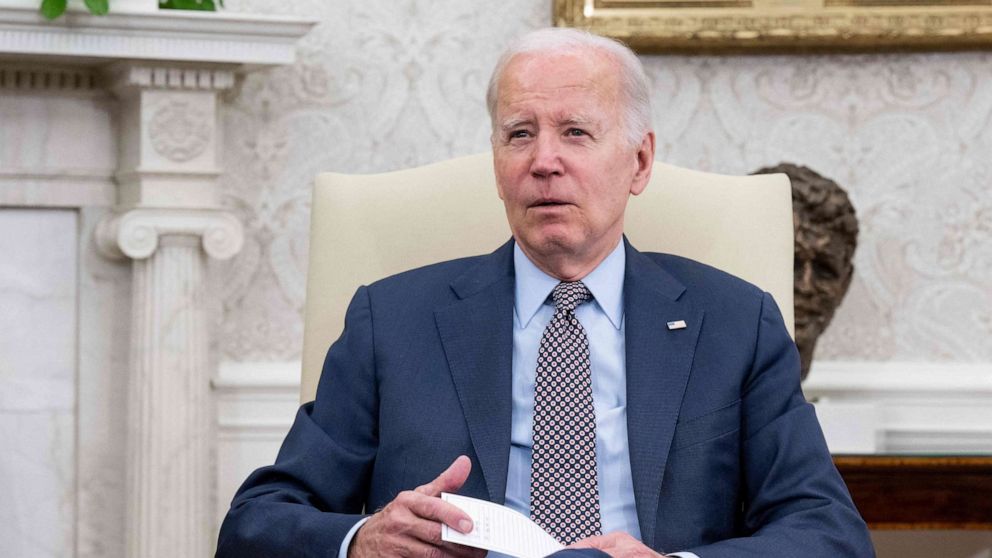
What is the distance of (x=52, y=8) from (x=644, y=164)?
136 cm

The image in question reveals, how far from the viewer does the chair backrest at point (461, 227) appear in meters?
2.08

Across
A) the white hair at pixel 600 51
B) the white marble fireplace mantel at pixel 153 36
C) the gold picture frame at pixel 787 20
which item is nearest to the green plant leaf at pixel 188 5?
the white marble fireplace mantel at pixel 153 36

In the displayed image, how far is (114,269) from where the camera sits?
9.81 feet

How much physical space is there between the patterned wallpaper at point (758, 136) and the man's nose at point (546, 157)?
1.29m

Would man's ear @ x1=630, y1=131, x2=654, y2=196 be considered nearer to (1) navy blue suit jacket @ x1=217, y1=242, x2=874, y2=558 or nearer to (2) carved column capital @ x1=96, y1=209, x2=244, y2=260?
(1) navy blue suit jacket @ x1=217, y1=242, x2=874, y2=558

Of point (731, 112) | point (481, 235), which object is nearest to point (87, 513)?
point (481, 235)

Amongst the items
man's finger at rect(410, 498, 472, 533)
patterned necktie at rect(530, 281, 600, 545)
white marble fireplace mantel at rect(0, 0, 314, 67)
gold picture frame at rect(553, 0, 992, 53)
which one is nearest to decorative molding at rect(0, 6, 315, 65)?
white marble fireplace mantel at rect(0, 0, 314, 67)

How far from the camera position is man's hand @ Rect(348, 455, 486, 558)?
1.54 meters

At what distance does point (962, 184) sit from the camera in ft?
10.4

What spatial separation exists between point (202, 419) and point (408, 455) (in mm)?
A: 1201

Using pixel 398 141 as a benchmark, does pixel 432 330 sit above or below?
below

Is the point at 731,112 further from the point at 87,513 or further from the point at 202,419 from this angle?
the point at 87,513

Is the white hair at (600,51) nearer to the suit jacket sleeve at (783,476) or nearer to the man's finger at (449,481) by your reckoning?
the suit jacket sleeve at (783,476)

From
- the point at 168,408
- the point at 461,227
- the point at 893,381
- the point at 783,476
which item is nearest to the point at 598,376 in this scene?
the point at 783,476
